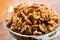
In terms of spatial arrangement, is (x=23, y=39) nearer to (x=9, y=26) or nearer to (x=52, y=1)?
(x=9, y=26)

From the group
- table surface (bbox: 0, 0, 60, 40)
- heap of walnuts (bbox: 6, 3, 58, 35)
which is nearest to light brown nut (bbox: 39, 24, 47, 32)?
heap of walnuts (bbox: 6, 3, 58, 35)

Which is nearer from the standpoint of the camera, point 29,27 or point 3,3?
point 29,27

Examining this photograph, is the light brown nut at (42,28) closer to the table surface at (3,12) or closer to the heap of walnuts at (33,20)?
the heap of walnuts at (33,20)

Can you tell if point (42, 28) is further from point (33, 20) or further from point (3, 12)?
point (3, 12)

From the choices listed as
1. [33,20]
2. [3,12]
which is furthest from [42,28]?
[3,12]

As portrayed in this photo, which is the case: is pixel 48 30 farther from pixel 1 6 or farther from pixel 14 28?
pixel 1 6

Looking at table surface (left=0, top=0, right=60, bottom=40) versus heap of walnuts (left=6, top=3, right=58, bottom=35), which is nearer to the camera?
heap of walnuts (left=6, top=3, right=58, bottom=35)

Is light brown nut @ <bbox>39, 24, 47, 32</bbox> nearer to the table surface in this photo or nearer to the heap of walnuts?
the heap of walnuts

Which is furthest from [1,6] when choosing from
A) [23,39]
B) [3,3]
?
[23,39]
